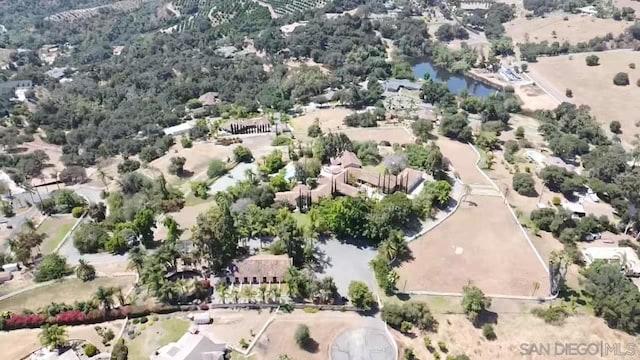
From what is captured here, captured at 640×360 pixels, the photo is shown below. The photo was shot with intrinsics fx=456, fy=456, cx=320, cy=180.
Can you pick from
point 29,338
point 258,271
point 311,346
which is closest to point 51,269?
point 29,338

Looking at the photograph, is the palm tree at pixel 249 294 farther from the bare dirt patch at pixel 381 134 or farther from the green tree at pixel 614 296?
the bare dirt patch at pixel 381 134

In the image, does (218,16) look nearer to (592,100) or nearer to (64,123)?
(64,123)

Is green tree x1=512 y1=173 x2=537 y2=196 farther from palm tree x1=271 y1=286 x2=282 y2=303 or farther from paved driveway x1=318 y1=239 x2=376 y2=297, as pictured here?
palm tree x1=271 y1=286 x2=282 y2=303

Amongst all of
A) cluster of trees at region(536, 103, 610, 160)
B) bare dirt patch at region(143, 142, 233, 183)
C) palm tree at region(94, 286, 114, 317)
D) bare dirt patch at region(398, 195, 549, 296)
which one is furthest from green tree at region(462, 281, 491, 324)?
bare dirt patch at region(143, 142, 233, 183)

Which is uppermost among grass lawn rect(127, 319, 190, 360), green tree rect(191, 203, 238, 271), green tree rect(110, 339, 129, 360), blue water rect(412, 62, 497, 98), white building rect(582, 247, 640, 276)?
green tree rect(191, 203, 238, 271)

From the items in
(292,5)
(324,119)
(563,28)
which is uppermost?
(292,5)

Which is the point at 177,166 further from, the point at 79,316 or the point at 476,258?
the point at 476,258

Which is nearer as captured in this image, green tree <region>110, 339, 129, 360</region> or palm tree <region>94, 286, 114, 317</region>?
green tree <region>110, 339, 129, 360</region>

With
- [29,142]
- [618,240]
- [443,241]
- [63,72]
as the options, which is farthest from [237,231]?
[63,72]
